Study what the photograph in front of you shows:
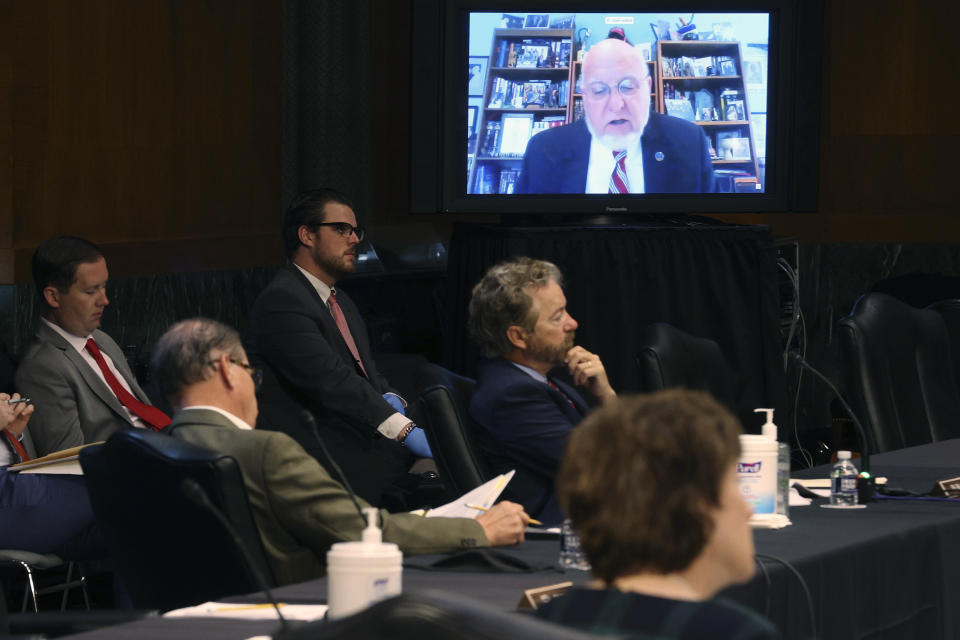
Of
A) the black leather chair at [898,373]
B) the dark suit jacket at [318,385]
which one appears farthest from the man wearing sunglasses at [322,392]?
the black leather chair at [898,373]

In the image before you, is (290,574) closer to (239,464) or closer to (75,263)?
(239,464)

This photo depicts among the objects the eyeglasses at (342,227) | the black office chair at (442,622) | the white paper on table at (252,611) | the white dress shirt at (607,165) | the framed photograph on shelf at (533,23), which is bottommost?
the white paper on table at (252,611)

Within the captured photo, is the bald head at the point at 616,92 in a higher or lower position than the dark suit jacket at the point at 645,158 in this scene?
higher

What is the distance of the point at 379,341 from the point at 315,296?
2.05 m

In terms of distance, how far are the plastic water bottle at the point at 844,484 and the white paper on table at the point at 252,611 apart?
4.50 feet

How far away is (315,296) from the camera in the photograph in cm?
473

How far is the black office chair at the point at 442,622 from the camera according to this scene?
1.16 meters

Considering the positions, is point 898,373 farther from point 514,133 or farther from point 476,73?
point 476,73

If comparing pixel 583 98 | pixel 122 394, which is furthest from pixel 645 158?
pixel 122 394

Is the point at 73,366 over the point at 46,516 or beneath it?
over

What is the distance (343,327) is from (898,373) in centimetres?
173

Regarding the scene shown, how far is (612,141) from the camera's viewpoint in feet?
21.5

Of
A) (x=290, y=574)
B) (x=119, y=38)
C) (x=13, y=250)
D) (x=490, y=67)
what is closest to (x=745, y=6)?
(x=490, y=67)

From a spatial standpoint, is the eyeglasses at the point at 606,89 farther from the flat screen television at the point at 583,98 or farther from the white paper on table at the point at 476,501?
the white paper on table at the point at 476,501
